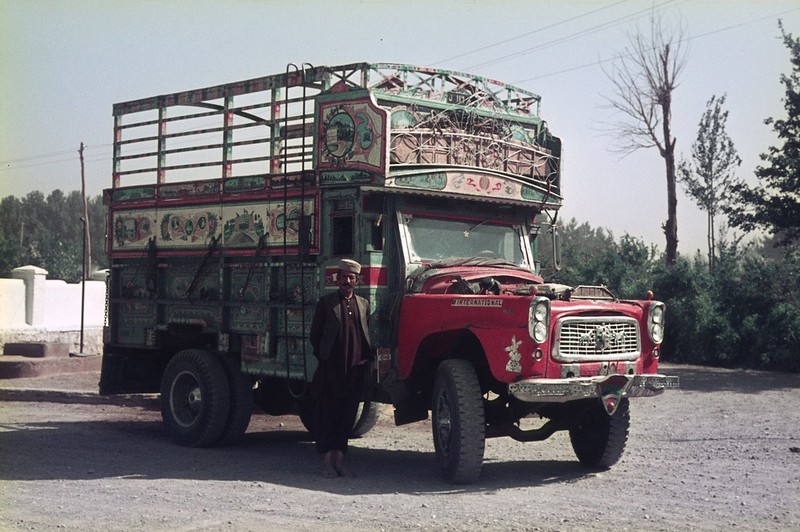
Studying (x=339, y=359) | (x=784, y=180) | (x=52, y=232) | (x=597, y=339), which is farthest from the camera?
(x=52, y=232)

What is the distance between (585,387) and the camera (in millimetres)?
8383

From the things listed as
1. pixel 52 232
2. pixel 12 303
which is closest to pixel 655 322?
pixel 12 303

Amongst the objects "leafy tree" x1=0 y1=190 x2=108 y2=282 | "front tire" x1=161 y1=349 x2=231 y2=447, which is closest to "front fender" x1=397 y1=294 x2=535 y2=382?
"front tire" x1=161 y1=349 x2=231 y2=447

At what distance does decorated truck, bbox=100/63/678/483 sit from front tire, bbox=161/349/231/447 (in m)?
0.02

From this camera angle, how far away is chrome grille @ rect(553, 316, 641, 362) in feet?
28.1

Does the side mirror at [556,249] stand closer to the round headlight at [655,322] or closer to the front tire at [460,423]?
the round headlight at [655,322]

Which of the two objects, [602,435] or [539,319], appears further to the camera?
[602,435]

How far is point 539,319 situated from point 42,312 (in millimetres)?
19711

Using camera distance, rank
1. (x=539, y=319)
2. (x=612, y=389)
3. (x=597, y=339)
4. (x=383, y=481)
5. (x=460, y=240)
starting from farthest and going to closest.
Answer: (x=460, y=240), (x=383, y=481), (x=597, y=339), (x=612, y=389), (x=539, y=319)

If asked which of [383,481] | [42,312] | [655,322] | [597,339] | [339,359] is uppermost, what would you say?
[42,312]

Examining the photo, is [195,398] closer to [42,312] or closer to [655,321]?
[655,321]

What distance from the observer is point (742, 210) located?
22688mm

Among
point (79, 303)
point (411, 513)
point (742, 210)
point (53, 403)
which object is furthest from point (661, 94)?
point (411, 513)

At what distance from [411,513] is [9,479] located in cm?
363
